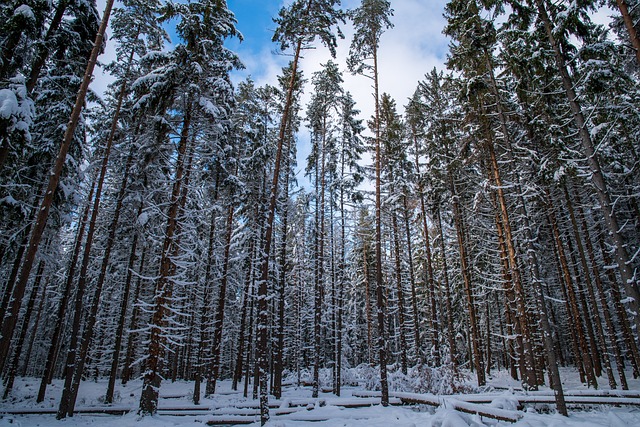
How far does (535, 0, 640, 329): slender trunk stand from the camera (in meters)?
9.13

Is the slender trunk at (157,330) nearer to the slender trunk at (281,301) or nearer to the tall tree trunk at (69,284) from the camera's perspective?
the tall tree trunk at (69,284)

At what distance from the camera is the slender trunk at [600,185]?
30.0ft

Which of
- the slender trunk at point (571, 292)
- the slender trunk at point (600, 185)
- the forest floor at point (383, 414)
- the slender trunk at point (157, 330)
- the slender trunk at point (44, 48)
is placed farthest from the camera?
the slender trunk at point (571, 292)

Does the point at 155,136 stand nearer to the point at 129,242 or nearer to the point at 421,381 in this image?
the point at 129,242

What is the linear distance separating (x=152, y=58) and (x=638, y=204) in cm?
2835

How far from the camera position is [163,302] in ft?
39.3

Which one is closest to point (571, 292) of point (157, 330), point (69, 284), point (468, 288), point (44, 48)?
point (468, 288)

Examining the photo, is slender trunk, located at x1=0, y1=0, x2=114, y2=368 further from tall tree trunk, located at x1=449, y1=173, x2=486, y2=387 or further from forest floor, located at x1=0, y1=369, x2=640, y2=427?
tall tree trunk, located at x1=449, y1=173, x2=486, y2=387

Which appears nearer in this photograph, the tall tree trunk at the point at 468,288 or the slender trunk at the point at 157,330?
the slender trunk at the point at 157,330

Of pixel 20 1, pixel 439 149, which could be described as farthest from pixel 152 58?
pixel 439 149

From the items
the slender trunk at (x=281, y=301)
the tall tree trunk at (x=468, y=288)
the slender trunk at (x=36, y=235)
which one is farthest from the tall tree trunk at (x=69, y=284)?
the tall tree trunk at (x=468, y=288)

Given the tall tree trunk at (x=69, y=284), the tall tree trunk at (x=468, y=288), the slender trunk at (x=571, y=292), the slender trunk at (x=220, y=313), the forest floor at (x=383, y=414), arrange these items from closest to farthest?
the forest floor at (x=383, y=414), the tall tree trunk at (x=69, y=284), the slender trunk at (x=571, y=292), the tall tree trunk at (x=468, y=288), the slender trunk at (x=220, y=313)

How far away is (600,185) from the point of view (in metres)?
10.0

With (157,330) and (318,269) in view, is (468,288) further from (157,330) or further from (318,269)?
(157,330)
